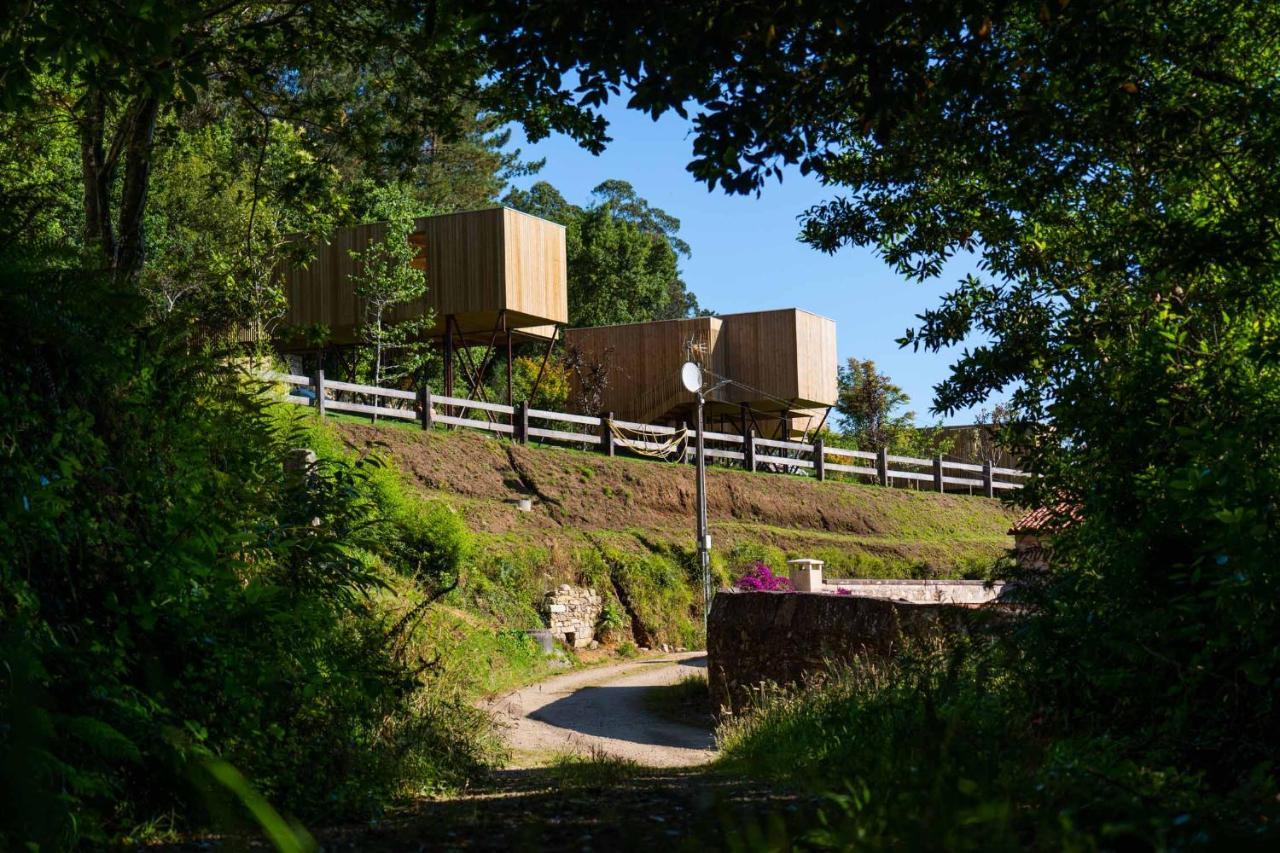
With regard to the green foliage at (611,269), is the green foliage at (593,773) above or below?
below

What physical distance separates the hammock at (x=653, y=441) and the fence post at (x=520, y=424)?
9.54 ft

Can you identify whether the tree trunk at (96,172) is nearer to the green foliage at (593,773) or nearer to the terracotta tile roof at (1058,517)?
the green foliage at (593,773)

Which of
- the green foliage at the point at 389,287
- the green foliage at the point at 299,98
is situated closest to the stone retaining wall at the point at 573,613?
the green foliage at the point at 389,287

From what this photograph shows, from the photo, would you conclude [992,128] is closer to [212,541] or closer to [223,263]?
[212,541]

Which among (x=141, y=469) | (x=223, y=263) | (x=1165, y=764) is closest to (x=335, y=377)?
(x=223, y=263)

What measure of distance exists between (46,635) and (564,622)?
1803 centimetres

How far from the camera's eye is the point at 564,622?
23.0 m

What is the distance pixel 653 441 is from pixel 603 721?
60.1 feet

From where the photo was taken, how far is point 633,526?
90.9 feet

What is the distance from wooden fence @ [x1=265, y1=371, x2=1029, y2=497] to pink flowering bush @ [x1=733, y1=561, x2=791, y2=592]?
5.69m

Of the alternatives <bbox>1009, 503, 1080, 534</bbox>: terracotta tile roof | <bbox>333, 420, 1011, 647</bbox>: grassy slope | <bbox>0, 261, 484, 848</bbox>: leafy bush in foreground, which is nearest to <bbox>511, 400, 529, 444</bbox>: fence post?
<bbox>333, 420, 1011, 647</bbox>: grassy slope

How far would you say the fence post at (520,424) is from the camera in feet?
93.6

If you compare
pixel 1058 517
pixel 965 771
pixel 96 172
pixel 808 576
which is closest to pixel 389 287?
pixel 808 576

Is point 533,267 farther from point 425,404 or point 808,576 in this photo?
point 808,576
